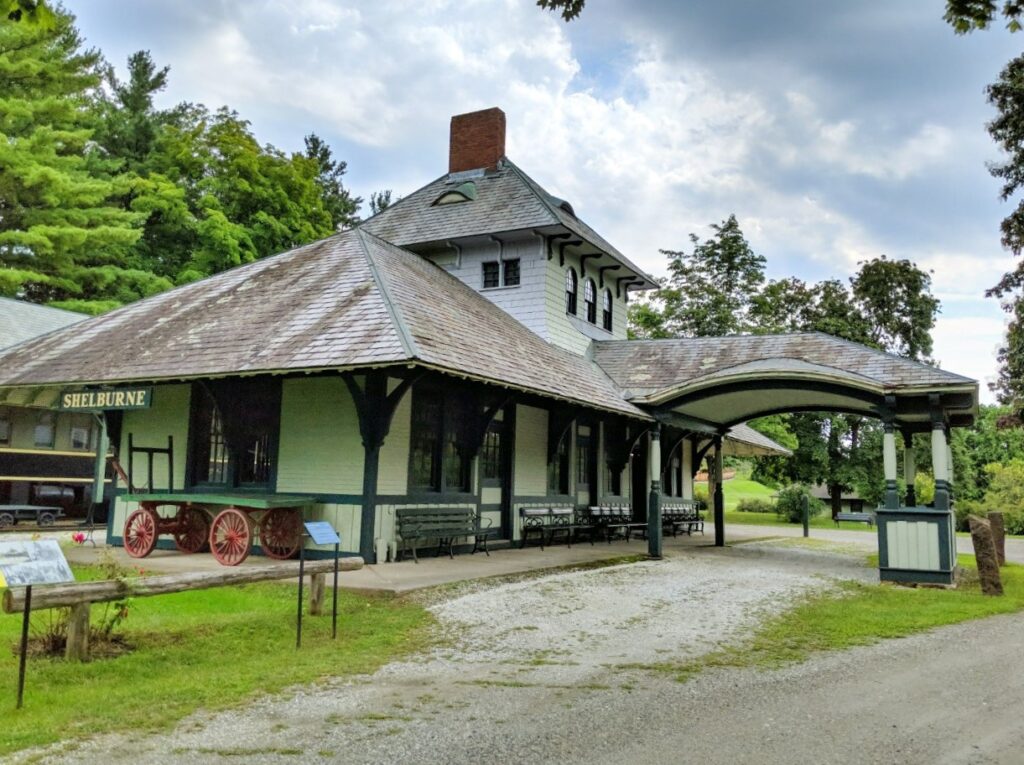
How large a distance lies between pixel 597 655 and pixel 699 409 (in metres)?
11.3

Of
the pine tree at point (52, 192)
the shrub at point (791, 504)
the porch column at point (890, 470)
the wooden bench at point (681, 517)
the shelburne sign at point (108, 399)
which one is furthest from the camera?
the shrub at point (791, 504)

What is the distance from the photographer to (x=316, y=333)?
12.1 meters

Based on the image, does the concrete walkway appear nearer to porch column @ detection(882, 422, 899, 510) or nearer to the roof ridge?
the roof ridge

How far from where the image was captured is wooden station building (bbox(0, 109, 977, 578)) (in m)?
12.1

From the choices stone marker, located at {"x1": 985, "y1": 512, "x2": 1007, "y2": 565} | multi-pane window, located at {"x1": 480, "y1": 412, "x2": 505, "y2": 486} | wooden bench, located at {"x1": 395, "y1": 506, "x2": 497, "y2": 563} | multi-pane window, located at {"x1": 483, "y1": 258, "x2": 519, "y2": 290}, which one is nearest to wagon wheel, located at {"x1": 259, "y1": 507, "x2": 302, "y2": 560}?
wooden bench, located at {"x1": 395, "y1": 506, "x2": 497, "y2": 563}

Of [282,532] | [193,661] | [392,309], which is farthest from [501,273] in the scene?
[193,661]

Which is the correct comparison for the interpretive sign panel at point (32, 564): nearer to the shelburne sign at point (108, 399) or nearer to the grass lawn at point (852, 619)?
the grass lawn at point (852, 619)

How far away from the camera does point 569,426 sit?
16.9 m

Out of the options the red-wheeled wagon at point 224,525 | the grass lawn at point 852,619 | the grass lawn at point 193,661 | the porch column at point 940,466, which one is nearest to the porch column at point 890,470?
the porch column at point 940,466

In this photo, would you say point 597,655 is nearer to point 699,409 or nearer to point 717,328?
point 699,409

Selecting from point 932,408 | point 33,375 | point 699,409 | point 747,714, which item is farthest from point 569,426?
point 747,714

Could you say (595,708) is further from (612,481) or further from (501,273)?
(501,273)

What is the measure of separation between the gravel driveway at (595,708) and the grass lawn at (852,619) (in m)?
0.25

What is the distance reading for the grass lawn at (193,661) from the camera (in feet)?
15.7
